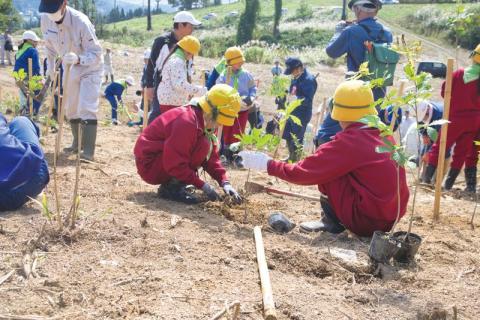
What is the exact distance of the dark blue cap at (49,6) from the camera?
490 cm

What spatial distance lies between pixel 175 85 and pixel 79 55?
1.04 meters

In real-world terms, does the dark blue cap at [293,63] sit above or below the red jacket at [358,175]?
above

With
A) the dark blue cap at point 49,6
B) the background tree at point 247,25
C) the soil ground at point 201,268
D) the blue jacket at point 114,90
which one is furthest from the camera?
the background tree at point 247,25

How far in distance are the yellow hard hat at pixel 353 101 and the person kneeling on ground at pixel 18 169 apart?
197 cm

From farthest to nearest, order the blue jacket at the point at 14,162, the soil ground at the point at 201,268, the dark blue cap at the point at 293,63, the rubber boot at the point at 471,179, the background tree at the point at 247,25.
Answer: the background tree at the point at 247,25, the dark blue cap at the point at 293,63, the rubber boot at the point at 471,179, the blue jacket at the point at 14,162, the soil ground at the point at 201,268

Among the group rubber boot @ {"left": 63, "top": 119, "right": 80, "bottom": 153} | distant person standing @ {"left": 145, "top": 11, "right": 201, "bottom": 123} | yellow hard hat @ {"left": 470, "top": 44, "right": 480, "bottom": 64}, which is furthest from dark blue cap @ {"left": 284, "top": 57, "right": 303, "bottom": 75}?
rubber boot @ {"left": 63, "top": 119, "right": 80, "bottom": 153}

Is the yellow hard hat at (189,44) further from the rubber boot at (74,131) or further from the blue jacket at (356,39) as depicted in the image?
the rubber boot at (74,131)

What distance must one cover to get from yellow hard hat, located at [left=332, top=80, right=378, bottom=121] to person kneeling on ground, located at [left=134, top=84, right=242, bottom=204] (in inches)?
33.8

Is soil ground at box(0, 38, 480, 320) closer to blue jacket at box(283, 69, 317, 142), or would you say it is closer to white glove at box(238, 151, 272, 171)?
white glove at box(238, 151, 272, 171)

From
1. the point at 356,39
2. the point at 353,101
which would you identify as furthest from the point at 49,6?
the point at 353,101

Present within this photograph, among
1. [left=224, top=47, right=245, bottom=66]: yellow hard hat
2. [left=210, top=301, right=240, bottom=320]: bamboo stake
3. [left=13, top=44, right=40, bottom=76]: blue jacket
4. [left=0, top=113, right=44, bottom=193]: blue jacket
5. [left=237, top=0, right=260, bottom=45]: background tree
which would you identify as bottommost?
[left=210, top=301, right=240, bottom=320]: bamboo stake

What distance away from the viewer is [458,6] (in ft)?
13.4

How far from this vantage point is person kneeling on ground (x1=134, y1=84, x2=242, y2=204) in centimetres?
382

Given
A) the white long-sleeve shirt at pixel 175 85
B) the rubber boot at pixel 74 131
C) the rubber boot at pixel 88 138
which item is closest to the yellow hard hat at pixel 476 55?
the white long-sleeve shirt at pixel 175 85
